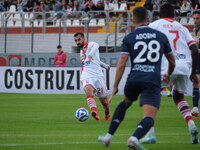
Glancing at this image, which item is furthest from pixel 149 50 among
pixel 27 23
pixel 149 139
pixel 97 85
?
pixel 27 23

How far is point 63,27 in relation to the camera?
25.4 m

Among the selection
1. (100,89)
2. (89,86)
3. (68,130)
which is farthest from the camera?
(100,89)

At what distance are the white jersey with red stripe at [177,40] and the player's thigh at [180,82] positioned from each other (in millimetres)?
122

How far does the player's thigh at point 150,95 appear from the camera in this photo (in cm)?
659

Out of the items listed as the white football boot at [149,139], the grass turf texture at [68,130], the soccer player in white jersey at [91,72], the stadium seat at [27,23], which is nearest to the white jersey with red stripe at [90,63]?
the soccer player in white jersey at [91,72]

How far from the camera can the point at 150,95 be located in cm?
661

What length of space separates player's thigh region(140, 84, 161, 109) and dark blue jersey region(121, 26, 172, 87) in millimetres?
74

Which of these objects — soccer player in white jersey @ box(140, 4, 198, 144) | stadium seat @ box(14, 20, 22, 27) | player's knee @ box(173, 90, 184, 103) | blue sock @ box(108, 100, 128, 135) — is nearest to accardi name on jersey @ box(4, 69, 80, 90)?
stadium seat @ box(14, 20, 22, 27)

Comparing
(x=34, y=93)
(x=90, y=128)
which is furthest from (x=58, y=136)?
(x=34, y=93)

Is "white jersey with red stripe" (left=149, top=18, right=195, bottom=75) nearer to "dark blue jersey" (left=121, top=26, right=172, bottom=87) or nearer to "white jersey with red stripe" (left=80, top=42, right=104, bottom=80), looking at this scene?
"dark blue jersey" (left=121, top=26, right=172, bottom=87)

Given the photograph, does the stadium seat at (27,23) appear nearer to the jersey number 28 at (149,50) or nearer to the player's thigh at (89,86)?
the player's thigh at (89,86)

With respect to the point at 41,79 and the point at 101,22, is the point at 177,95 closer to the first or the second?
the point at 41,79

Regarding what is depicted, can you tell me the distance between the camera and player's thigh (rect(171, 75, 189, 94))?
25.7 ft

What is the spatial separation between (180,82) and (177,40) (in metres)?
0.70
